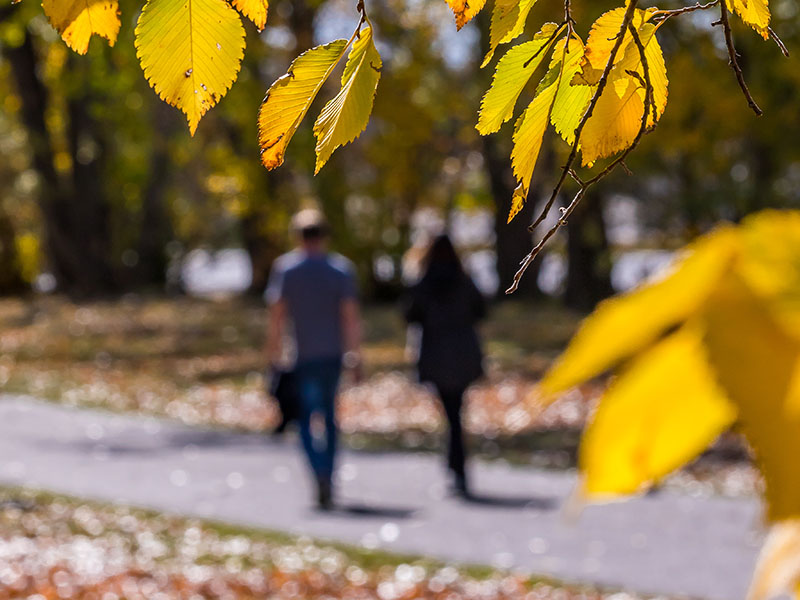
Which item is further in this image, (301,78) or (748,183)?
(748,183)

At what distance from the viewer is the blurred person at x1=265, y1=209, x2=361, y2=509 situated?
8.34 m

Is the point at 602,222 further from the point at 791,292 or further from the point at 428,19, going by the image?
the point at 791,292

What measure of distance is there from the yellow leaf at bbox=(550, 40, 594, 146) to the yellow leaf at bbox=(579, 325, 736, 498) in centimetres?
91

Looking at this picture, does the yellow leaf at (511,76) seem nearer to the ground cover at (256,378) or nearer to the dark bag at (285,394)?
the ground cover at (256,378)

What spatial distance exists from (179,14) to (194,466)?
1003cm

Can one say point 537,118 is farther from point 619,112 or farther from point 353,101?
point 353,101

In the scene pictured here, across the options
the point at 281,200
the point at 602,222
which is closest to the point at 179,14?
the point at 602,222

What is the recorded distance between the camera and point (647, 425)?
0.52m

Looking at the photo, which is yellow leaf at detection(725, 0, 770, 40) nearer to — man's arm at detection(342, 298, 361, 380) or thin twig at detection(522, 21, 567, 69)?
thin twig at detection(522, 21, 567, 69)

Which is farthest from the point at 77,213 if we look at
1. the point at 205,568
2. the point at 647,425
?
the point at 647,425

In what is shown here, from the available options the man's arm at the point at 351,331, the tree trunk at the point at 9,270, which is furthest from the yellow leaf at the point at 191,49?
the tree trunk at the point at 9,270

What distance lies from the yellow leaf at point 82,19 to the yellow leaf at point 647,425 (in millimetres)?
973

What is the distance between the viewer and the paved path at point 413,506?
7.48m

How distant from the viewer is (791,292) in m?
0.48
